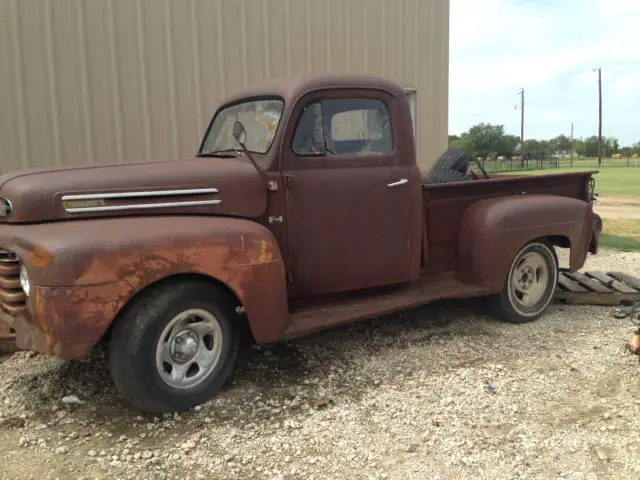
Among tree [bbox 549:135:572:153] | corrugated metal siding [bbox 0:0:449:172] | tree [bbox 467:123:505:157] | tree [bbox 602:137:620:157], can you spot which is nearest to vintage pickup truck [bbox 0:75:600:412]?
corrugated metal siding [bbox 0:0:449:172]

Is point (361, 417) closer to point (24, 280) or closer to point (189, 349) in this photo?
point (189, 349)

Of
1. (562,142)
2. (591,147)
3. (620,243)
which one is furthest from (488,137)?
(620,243)

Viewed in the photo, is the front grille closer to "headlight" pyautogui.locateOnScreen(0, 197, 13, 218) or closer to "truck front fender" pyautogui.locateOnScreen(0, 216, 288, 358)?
"truck front fender" pyautogui.locateOnScreen(0, 216, 288, 358)

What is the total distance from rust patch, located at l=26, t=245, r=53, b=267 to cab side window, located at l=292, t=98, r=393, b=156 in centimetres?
174

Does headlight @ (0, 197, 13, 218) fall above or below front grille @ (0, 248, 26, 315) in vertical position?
above

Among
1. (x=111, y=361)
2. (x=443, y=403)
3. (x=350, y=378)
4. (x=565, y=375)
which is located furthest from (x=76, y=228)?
(x=565, y=375)

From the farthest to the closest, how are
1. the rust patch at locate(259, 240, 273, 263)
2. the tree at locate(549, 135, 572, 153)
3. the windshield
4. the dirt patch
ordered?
1. the tree at locate(549, 135, 572, 153)
2. the dirt patch
3. the windshield
4. the rust patch at locate(259, 240, 273, 263)

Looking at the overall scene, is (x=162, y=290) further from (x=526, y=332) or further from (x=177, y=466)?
(x=526, y=332)

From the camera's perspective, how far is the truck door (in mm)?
3873

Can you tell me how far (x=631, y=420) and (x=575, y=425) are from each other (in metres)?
0.34

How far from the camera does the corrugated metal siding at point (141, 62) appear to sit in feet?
19.0

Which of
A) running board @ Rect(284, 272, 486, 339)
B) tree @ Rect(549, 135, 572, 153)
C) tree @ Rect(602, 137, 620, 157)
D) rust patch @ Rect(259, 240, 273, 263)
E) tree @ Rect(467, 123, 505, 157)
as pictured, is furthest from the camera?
tree @ Rect(549, 135, 572, 153)

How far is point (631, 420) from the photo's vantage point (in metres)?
3.21

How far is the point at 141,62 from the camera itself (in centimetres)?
645
